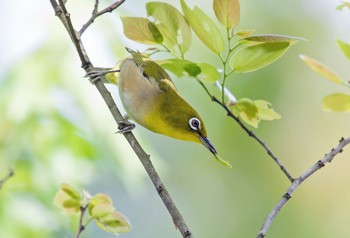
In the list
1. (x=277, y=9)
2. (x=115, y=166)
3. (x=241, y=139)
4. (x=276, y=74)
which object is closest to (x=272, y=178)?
(x=241, y=139)

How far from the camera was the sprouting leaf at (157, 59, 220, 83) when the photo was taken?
153 centimetres

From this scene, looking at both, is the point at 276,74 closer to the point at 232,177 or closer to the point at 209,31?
the point at 232,177

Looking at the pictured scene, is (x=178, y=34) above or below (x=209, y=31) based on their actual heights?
above

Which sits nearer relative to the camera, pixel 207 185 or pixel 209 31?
pixel 209 31

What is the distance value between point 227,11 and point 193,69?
17 centimetres

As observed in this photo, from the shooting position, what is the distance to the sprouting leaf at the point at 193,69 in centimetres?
153

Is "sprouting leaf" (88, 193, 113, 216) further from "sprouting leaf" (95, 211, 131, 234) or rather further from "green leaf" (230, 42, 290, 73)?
"green leaf" (230, 42, 290, 73)

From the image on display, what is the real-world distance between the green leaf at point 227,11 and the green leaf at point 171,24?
0.10 meters

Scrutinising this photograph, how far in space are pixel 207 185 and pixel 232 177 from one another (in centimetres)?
30

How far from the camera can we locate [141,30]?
1.62 m

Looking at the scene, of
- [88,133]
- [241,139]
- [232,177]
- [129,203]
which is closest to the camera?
[88,133]

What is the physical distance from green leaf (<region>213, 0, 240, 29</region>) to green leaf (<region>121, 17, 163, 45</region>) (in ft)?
0.61

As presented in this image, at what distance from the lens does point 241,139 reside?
5.75 m

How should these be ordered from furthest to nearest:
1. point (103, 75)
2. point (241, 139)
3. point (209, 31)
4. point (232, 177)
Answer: point (232, 177) → point (241, 139) → point (103, 75) → point (209, 31)
